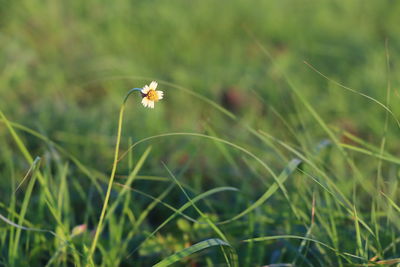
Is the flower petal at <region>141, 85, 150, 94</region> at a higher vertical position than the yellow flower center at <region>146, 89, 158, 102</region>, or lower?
higher

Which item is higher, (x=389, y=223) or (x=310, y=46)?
(x=310, y=46)

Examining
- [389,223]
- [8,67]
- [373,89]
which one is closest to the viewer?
[389,223]

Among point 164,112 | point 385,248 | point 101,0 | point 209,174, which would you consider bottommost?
point 385,248

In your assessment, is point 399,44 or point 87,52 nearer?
point 87,52

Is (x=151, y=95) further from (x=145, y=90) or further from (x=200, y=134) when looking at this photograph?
(x=200, y=134)

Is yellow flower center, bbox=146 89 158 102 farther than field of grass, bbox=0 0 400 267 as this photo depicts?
No

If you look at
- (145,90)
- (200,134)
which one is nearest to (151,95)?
(145,90)

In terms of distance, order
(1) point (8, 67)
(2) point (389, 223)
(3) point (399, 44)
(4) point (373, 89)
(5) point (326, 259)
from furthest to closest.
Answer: (3) point (399, 44) → (4) point (373, 89) → (1) point (8, 67) → (2) point (389, 223) → (5) point (326, 259)

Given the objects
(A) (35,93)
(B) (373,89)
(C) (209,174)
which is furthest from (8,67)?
(B) (373,89)

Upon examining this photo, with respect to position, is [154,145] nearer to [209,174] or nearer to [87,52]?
[209,174]
